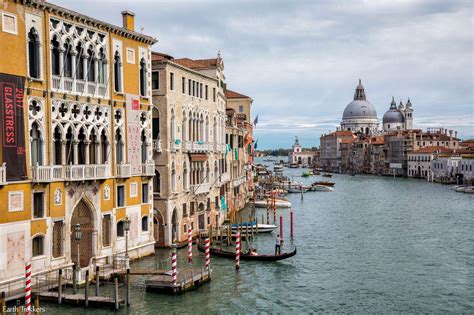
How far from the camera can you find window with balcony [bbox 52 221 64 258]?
1672 cm

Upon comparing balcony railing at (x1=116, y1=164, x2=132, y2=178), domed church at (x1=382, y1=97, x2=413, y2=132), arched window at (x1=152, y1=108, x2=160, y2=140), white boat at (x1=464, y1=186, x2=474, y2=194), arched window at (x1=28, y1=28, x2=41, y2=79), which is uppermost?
domed church at (x1=382, y1=97, x2=413, y2=132)

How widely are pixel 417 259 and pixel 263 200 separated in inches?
976

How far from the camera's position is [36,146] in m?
16.0

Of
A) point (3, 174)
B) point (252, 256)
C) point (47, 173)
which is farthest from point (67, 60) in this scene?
point (252, 256)

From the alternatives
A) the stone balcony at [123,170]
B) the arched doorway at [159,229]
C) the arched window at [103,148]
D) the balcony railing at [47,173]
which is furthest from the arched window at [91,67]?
the arched doorway at [159,229]

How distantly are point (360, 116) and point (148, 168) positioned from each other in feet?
480

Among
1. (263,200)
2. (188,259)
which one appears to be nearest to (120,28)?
(188,259)

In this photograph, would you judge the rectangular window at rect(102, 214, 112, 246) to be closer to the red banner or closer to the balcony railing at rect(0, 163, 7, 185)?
the red banner

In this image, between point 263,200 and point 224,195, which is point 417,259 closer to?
point 224,195

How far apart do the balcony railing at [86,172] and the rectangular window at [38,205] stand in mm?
1070

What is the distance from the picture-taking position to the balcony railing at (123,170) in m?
19.4

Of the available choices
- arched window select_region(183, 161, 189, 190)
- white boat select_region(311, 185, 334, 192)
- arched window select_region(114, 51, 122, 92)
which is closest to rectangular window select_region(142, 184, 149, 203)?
arched window select_region(114, 51, 122, 92)

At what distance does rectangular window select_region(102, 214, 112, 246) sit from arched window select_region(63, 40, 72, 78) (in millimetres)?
4758

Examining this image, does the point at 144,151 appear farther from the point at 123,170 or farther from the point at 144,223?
the point at 144,223
